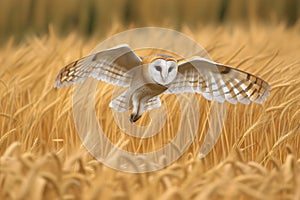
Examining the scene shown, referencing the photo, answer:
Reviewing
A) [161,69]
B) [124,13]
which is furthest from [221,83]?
[124,13]

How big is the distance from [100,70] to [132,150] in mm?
178

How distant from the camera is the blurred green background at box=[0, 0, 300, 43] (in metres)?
2.60

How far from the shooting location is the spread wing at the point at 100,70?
84cm

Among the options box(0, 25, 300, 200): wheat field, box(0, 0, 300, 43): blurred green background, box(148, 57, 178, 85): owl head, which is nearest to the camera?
box(0, 25, 300, 200): wheat field

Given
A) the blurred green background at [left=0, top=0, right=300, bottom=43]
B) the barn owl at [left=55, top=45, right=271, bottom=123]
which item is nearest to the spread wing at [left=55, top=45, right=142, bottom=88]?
the barn owl at [left=55, top=45, right=271, bottom=123]

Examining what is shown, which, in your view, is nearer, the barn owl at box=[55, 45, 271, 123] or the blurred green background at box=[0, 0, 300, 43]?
the barn owl at box=[55, 45, 271, 123]

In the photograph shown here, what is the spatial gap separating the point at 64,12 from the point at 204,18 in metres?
0.64

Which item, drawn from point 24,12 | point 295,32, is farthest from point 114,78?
point 24,12

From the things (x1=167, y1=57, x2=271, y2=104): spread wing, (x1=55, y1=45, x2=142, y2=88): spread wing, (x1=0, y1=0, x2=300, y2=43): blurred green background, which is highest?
(x1=0, y1=0, x2=300, y2=43): blurred green background

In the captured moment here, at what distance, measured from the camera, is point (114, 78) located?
854mm

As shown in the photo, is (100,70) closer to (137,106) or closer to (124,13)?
(137,106)

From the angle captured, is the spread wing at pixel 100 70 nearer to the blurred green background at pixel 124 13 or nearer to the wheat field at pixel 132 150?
the wheat field at pixel 132 150

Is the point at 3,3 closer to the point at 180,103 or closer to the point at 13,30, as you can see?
the point at 13,30

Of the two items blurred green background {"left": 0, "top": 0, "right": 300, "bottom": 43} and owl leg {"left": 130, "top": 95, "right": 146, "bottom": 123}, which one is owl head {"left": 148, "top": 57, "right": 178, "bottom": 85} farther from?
blurred green background {"left": 0, "top": 0, "right": 300, "bottom": 43}
